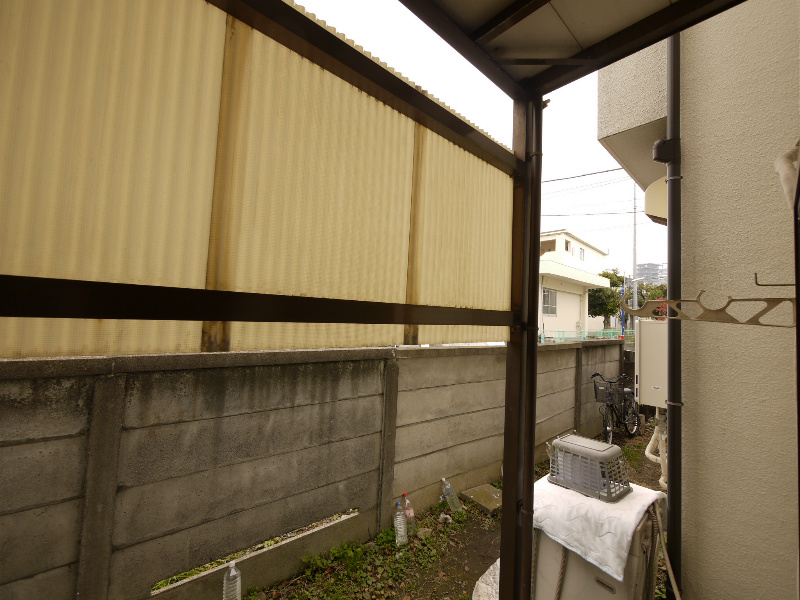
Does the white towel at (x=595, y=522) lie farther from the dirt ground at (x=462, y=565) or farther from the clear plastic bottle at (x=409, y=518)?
the clear plastic bottle at (x=409, y=518)

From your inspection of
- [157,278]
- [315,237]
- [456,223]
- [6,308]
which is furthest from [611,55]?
[6,308]

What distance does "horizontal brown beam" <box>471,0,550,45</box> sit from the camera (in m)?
1.85

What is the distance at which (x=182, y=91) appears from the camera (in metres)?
1.30

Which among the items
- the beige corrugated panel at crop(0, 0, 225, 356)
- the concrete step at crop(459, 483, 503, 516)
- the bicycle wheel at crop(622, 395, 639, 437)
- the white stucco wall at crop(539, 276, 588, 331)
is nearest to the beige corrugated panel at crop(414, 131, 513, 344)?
the beige corrugated panel at crop(0, 0, 225, 356)

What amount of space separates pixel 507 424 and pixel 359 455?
7.07ft

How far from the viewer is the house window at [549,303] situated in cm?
1917

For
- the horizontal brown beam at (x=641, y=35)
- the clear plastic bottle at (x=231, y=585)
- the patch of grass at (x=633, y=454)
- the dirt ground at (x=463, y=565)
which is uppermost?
the horizontal brown beam at (x=641, y=35)

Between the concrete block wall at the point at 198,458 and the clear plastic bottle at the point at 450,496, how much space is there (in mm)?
143

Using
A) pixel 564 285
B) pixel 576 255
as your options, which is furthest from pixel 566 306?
pixel 576 255

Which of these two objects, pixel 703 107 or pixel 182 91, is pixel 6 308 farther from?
pixel 703 107

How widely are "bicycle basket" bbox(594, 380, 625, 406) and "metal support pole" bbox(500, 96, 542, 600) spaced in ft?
21.5

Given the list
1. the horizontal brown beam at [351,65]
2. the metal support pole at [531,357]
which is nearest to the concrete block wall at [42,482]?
the horizontal brown beam at [351,65]

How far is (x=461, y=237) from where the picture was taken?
2344 mm

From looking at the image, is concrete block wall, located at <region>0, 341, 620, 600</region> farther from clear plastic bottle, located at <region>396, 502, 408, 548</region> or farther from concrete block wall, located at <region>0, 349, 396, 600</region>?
clear plastic bottle, located at <region>396, 502, 408, 548</region>
